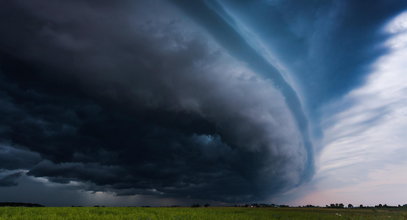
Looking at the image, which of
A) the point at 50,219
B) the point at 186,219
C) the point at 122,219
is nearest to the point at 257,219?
the point at 186,219

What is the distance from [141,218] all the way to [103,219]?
4117 millimetres

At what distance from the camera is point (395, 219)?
140 ft

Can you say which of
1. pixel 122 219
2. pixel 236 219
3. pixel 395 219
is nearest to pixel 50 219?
pixel 122 219

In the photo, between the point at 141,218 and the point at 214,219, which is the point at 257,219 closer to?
the point at 214,219

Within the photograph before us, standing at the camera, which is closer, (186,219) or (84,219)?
(84,219)

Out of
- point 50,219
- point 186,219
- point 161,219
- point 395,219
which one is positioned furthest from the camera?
point 395,219

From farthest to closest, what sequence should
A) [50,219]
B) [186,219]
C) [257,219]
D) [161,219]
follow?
[257,219] < [186,219] < [161,219] < [50,219]

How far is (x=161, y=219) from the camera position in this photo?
87.2ft

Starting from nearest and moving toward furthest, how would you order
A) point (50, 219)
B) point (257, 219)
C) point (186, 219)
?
point (50, 219) < point (186, 219) < point (257, 219)

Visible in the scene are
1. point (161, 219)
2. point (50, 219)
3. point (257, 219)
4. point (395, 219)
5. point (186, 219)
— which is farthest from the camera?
point (395, 219)

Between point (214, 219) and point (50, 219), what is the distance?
55.3ft

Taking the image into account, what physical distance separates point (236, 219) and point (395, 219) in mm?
31811

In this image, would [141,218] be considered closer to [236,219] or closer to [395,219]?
[236,219]

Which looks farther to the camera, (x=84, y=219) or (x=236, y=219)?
(x=236, y=219)
